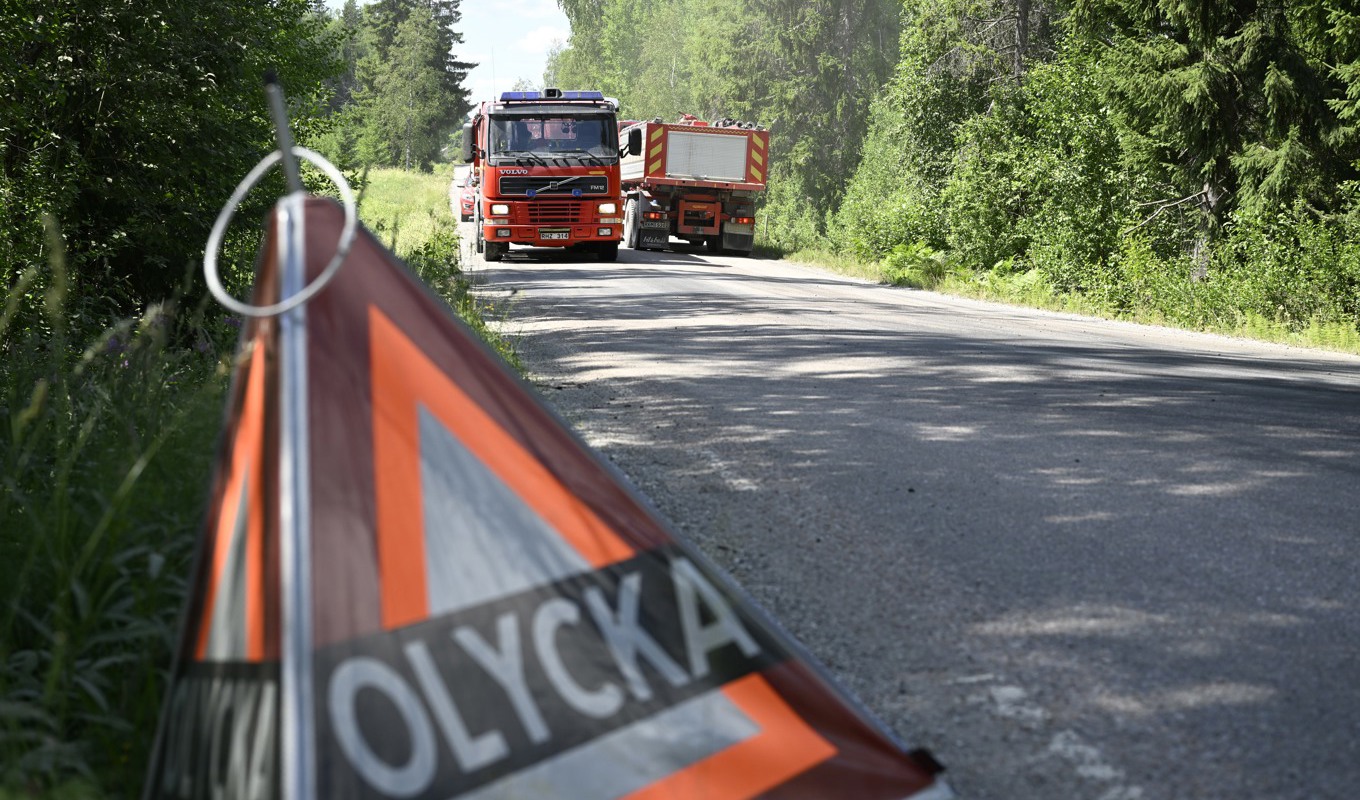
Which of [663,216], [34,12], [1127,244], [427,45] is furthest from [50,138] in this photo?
[427,45]

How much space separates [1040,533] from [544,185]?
19851 mm

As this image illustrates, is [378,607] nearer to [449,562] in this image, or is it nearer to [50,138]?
[449,562]

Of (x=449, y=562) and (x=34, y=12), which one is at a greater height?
(x=34, y=12)

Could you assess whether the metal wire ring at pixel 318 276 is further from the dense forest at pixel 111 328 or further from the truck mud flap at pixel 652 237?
the truck mud flap at pixel 652 237

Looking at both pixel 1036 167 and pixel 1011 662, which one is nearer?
pixel 1011 662

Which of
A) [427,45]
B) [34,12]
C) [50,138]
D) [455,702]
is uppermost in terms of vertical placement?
[427,45]

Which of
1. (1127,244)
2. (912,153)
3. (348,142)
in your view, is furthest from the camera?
(348,142)

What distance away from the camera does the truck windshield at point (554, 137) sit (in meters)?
23.4

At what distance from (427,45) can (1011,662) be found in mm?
89024

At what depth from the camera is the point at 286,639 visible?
6.59ft

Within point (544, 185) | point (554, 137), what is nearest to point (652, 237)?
point (544, 185)

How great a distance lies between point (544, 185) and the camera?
23859mm

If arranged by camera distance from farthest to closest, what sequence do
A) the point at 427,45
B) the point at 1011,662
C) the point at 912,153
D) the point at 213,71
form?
the point at 427,45 → the point at 912,153 → the point at 213,71 → the point at 1011,662

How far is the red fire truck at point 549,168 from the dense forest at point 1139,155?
5905mm
